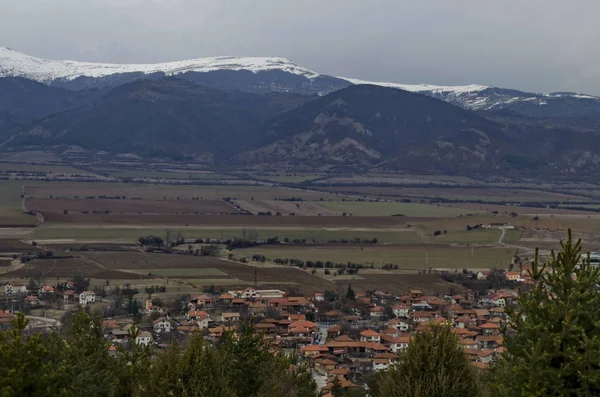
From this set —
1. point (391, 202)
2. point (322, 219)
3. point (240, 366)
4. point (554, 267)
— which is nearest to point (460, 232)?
point (322, 219)

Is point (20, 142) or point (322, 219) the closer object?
point (322, 219)

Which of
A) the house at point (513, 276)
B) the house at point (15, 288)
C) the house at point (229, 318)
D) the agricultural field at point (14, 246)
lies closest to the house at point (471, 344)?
the house at point (229, 318)

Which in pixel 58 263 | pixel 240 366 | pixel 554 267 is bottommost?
pixel 58 263

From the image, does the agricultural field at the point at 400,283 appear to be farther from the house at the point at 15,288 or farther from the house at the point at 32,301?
the house at the point at 15,288

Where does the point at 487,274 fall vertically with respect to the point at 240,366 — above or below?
below

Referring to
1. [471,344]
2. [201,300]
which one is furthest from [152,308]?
[471,344]

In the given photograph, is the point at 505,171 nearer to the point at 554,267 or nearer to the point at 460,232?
the point at 460,232

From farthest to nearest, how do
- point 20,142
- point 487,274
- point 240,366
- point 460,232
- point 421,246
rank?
point 20,142, point 460,232, point 421,246, point 487,274, point 240,366

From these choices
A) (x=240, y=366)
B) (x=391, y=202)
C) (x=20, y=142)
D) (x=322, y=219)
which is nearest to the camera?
(x=240, y=366)

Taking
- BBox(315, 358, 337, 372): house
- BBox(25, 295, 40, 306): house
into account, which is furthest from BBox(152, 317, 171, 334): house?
BBox(315, 358, 337, 372): house
